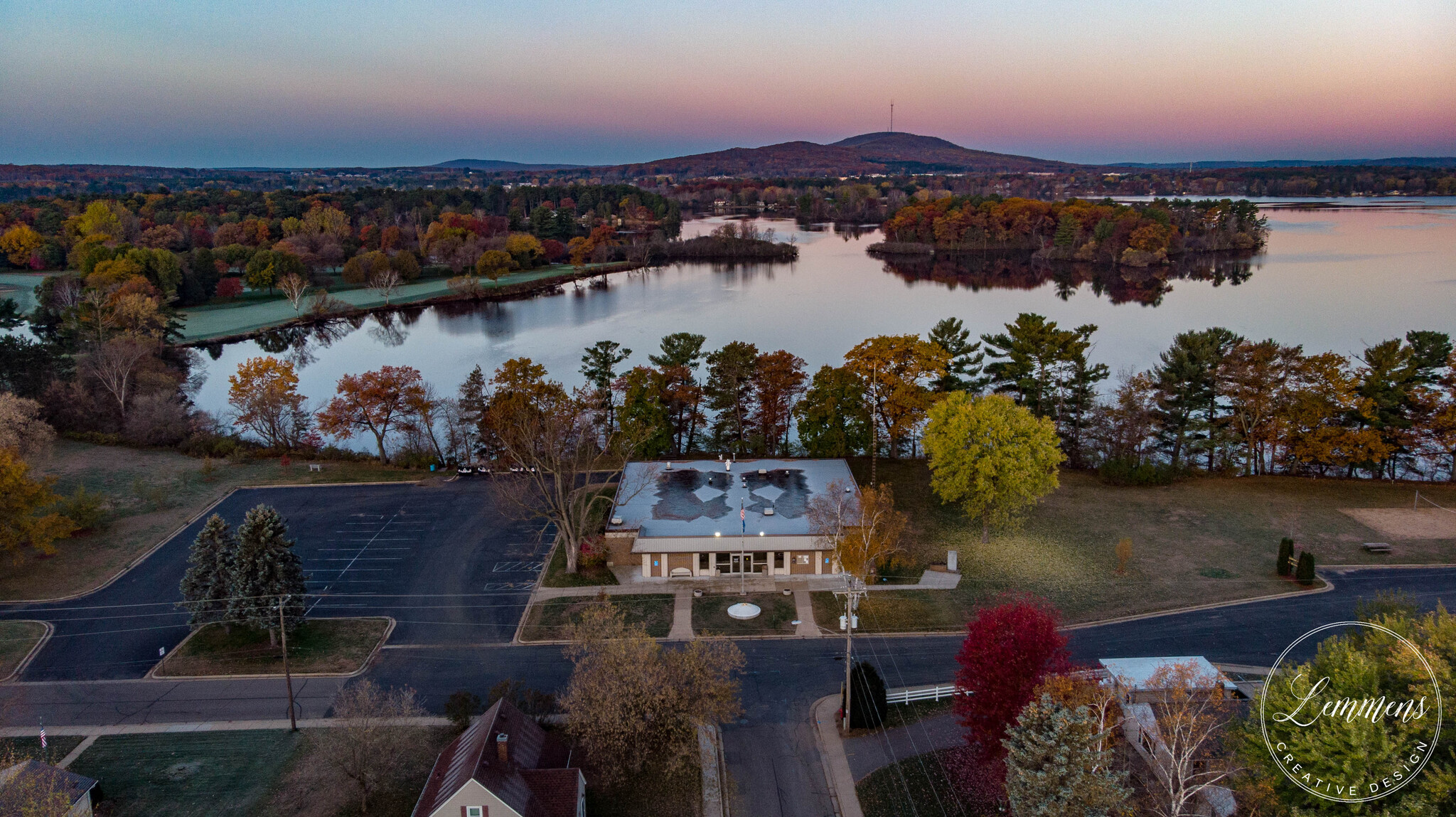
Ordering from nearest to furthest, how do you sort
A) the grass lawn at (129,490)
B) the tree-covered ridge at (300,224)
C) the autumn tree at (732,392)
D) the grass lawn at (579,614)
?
the grass lawn at (579,614) < the grass lawn at (129,490) < the autumn tree at (732,392) < the tree-covered ridge at (300,224)

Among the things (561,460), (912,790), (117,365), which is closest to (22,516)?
(561,460)

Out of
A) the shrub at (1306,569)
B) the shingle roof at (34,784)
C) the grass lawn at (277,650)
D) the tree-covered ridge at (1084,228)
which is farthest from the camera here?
the tree-covered ridge at (1084,228)

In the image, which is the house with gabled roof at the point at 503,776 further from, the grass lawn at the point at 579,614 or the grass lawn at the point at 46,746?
the grass lawn at the point at 46,746

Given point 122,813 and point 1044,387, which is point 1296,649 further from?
point 122,813

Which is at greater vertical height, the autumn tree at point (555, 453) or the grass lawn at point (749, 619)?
the autumn tree at point (555, 453)

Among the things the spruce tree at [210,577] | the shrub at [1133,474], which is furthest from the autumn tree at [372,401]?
the shrub at [1133,474]

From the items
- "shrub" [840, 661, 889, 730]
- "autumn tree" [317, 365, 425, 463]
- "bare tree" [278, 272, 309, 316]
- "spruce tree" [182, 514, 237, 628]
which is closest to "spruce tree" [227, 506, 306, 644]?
"spruce tree" [182, 514, 237, 628]
